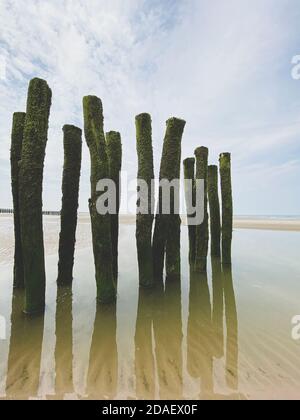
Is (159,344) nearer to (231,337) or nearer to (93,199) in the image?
(231,337)

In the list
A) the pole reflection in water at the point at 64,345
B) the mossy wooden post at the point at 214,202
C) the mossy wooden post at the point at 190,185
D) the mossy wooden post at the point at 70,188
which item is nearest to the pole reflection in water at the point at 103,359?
the pole reflection in water at the point at 64,345

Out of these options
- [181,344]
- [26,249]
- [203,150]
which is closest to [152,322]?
[181,344]

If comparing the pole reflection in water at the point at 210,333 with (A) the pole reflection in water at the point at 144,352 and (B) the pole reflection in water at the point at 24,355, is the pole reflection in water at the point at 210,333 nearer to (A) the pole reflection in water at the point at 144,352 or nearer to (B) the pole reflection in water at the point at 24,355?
(A) the pole reflection in water at the point at 144,352

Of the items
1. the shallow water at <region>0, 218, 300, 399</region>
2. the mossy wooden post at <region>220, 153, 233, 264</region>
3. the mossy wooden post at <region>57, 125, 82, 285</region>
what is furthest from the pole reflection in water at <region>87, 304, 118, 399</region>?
the mossy wooden post at <region>220, 153, 233, 264</region>

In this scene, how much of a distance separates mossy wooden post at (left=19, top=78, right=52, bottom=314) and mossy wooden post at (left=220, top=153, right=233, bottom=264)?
6.37 m

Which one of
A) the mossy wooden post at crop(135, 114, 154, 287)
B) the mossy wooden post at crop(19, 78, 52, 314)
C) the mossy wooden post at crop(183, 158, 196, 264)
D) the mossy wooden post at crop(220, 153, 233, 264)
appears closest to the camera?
the mossy wooden post at crop(19, 78, 52, 314)

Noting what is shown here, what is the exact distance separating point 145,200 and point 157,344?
3327 millimetres

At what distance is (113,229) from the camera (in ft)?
23.0

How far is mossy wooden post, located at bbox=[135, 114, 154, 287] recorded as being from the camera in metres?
6.86

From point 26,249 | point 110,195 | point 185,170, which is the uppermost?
point 185,170

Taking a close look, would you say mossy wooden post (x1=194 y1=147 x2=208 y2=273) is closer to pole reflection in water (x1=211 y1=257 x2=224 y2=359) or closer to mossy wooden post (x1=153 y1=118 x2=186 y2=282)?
pole reflection in water (x1=211 y1=257 x2=224 y2=359)

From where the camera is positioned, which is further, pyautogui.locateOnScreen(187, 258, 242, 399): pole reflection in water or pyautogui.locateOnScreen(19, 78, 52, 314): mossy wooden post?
pyautogui.locateOnScreen(19, 78, 52, 314): mossy wooden post
